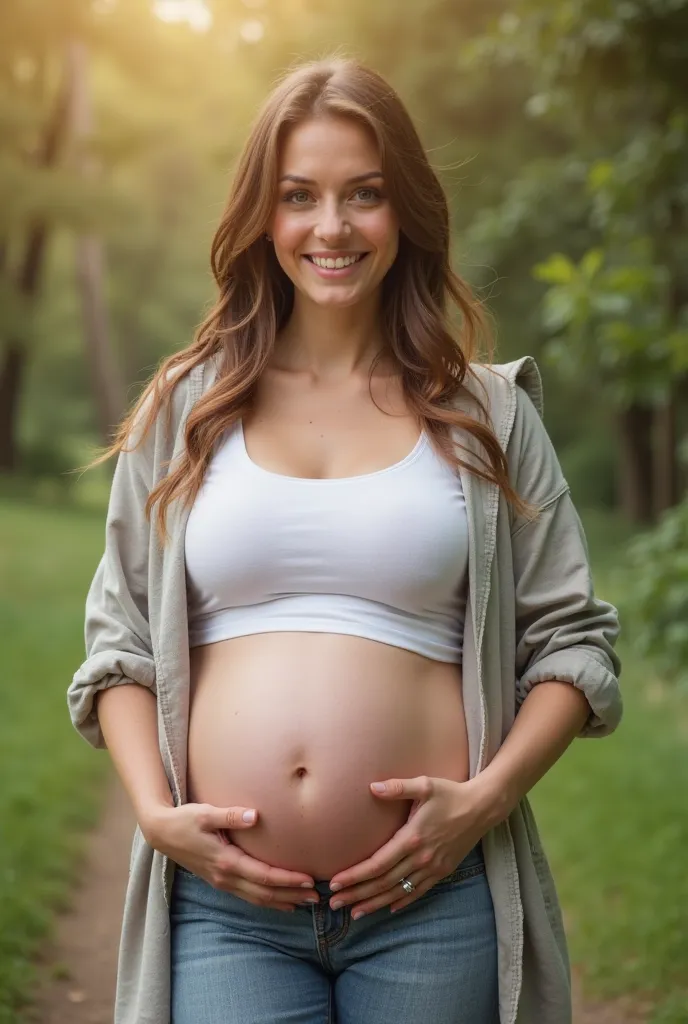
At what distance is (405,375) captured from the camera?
2469 millimetres

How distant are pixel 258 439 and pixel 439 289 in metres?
0.50

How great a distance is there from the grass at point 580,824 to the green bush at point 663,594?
0.63 meters

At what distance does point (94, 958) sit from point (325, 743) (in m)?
2.77

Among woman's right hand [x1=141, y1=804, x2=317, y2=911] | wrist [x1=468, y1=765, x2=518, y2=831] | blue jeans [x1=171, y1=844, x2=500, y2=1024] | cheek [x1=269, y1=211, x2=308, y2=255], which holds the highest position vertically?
cheek [x1=269, y1=211, x2=308, y2=255]

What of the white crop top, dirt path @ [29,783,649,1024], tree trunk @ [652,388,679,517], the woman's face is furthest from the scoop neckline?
tree trunk @ [652,388,679,517]

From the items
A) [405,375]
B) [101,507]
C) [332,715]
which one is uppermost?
[405,375]

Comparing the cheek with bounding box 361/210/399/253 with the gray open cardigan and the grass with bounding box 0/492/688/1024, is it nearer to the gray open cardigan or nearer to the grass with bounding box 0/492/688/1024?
the gray open cardigan

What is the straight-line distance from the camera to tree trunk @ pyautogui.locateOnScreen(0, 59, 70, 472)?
65.1 feet

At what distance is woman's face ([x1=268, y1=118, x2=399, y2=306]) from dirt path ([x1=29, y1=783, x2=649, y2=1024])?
8.85 feet

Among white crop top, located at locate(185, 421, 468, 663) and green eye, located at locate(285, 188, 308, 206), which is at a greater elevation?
green eye, located at locate(285, 188, 308, 206)

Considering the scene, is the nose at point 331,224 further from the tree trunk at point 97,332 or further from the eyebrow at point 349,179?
the tree trunk at point 97,332

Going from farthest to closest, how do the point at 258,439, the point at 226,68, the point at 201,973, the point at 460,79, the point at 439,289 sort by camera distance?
the point at 226,68 → the point at 460,79 → the point at 439,289 → the point at 258,439 → the point at 201,973

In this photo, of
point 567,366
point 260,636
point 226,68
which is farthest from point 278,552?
point 226,68

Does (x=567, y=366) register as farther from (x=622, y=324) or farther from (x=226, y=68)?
(x=226, y=68)
